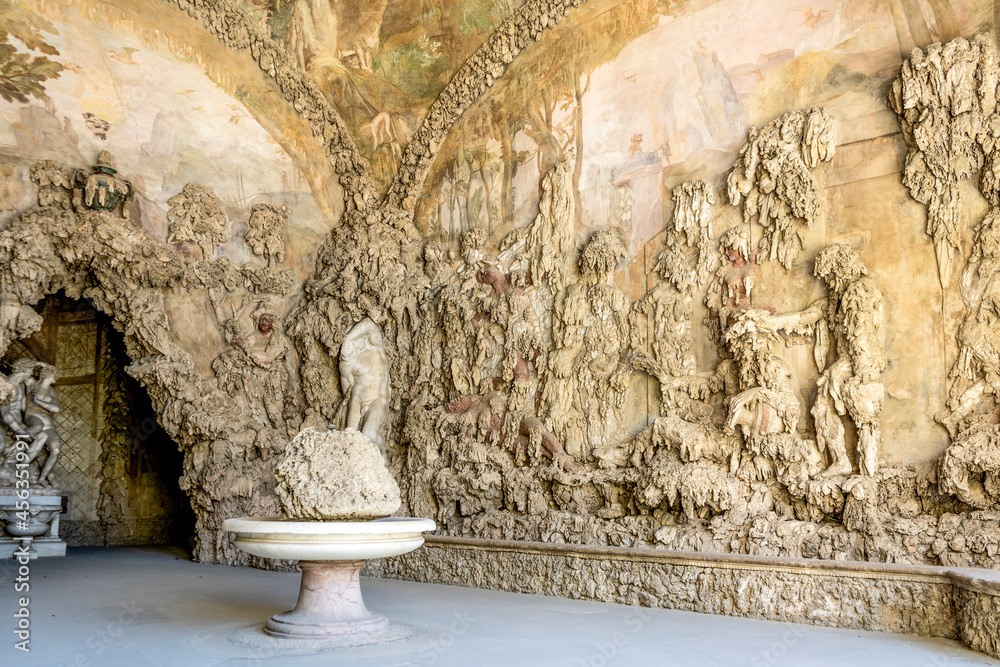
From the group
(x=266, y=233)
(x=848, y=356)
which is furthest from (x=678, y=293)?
(x=266, y=233)

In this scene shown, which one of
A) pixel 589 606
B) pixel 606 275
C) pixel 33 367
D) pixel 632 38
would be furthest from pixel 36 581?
pixel 632 38

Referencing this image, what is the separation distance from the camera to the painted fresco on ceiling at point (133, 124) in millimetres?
9641

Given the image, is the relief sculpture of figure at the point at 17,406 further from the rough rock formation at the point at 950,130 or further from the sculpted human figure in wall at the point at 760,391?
the rough rock formation at the point at 950,130

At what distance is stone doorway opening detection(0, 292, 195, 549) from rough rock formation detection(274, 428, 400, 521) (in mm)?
8664

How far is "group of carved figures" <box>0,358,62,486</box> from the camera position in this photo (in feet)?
37.1

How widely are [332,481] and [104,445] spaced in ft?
31.5

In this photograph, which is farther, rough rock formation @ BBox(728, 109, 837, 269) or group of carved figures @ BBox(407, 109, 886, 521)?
rough rock formation @ BBox(728, 109, 837, 269)

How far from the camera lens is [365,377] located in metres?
11.0

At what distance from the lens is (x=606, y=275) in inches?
357

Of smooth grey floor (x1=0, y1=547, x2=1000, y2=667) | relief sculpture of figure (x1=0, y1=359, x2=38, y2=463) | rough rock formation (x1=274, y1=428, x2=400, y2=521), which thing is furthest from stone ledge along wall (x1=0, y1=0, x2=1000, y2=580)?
rough rock formation (x1=274, y1=428, x2=400, y2=521)

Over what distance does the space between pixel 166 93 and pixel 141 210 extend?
5.64 feet

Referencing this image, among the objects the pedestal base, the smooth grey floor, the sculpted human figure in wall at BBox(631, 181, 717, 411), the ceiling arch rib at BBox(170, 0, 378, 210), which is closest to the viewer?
the smooth grey floor

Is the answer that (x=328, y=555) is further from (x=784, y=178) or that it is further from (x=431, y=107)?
(x=431, y=107)

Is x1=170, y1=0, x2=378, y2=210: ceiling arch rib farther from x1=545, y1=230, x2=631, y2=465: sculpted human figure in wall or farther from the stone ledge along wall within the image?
x1=545, y1=230, x2=631, y2=465: sculpted human figure in wall
